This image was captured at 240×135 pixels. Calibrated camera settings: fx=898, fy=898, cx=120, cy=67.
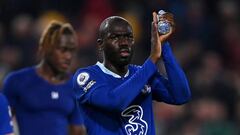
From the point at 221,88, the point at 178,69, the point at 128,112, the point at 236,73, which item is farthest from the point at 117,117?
the point at 236,73

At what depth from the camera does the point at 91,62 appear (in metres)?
12.6

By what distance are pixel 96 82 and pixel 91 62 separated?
5.93 metres

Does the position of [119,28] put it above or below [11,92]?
above

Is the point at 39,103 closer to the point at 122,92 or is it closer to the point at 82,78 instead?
the point at 82,78

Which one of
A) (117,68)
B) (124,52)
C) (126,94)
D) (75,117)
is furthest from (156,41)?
(75,117)

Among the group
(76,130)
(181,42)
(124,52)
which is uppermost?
(124,52)

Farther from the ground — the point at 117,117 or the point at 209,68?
the point at 117,117

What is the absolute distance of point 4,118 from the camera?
19.8 ft

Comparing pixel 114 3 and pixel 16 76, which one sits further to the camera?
pixel 114 3

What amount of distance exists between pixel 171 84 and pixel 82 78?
26.9 inches

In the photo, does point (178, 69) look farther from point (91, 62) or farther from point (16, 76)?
point (91, 62)

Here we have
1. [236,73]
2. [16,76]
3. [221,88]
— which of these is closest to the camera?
[16,76]

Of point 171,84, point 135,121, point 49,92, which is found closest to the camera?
point 135,121

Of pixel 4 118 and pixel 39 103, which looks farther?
pixel 39 103
